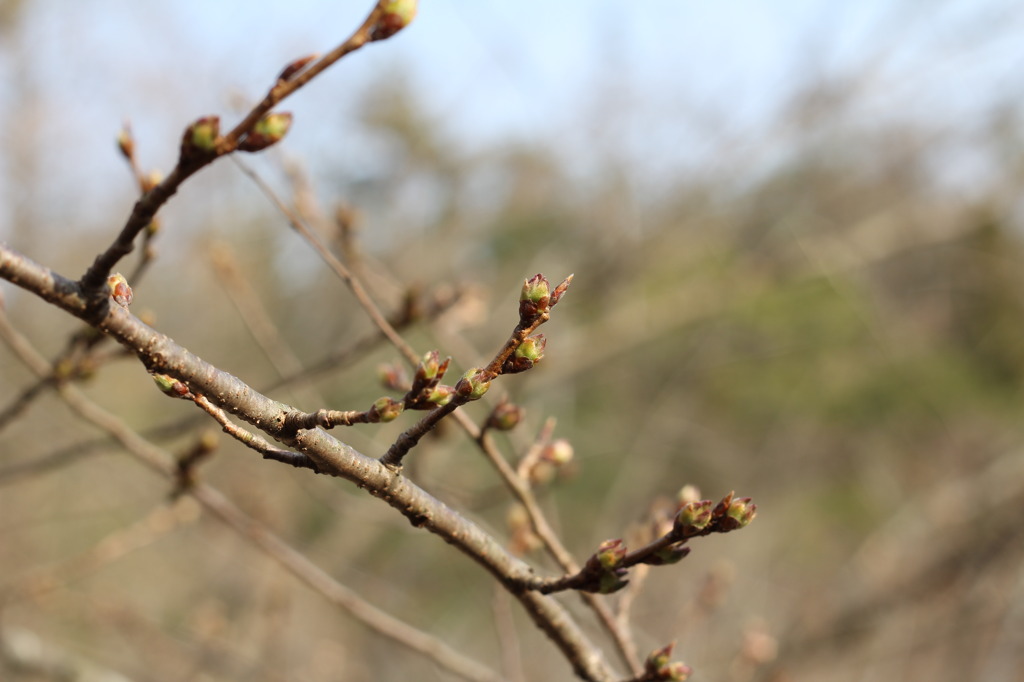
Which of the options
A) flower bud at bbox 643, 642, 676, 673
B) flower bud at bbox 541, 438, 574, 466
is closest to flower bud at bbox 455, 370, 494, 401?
flower bud at bbox 643, 642, 676, 673

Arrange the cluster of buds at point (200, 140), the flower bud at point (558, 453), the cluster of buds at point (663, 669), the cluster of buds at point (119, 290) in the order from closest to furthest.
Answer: the cluster of buds at point (200, 140)
the cluster of buds at point (119, 290)
the cluster of buds at point (663, 669)
the flower bud at point (558, 453)

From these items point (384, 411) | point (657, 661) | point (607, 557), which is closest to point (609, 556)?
point (607, 557)

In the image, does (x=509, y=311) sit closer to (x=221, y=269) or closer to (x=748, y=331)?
A: (x=221, y=269)

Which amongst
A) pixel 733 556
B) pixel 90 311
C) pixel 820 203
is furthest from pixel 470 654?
pixel 90 311

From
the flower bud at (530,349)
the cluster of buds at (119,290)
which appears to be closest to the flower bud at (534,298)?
the flower bud at (530,349)

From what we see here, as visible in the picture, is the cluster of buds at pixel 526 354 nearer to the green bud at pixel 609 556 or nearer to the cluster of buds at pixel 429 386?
the cluster of buds at pixel 429 386
